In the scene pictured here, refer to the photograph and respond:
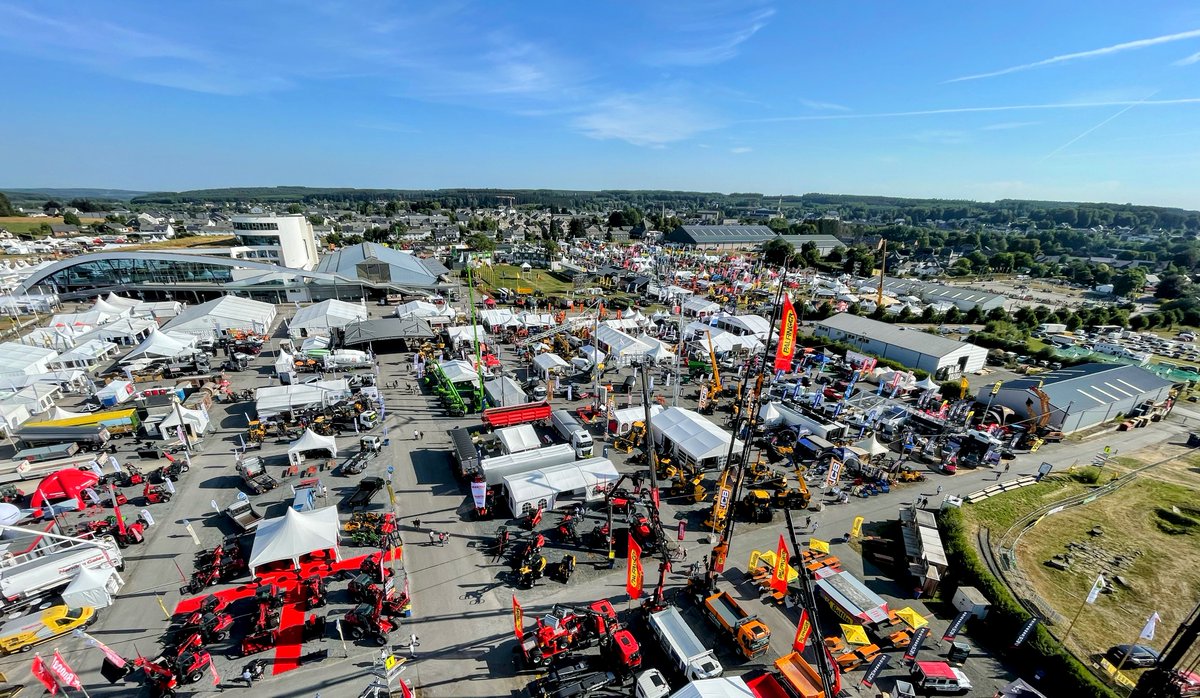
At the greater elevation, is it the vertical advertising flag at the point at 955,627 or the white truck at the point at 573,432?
the white truck at the point at 573,432

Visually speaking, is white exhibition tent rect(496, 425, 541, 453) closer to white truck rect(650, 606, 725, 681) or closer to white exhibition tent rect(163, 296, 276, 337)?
white truck rect(650, 606, 725, 681)

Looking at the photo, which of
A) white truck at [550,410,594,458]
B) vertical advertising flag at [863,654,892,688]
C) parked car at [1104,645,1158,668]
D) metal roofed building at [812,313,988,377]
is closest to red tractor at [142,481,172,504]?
white truck at [550,410,594,458]

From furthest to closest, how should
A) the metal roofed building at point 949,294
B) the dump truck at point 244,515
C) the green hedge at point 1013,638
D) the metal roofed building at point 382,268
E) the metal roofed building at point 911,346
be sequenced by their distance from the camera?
1. the metal roofed building at point 382,268
2. the metal roofed building at point 949,294
3. the metal roofed building at point 911,346
4. the dump truck at point 244,515
5. the green hedge at point 1013,638

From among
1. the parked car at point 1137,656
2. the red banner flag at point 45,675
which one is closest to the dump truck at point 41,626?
the red banner flag at point 45,675

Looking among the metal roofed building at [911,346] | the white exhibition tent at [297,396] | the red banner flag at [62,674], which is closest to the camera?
the red banner flag at [62,674]

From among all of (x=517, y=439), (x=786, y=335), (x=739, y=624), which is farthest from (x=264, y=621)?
(x=786, y=335)

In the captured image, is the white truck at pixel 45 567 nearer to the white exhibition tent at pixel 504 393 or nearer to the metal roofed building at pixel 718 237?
Answer: the white exhibition tent at pixel 504 393

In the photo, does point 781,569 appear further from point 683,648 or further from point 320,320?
point 320,320
